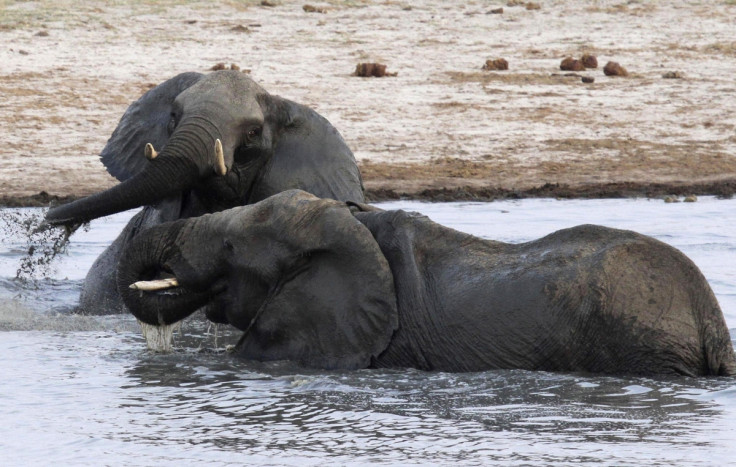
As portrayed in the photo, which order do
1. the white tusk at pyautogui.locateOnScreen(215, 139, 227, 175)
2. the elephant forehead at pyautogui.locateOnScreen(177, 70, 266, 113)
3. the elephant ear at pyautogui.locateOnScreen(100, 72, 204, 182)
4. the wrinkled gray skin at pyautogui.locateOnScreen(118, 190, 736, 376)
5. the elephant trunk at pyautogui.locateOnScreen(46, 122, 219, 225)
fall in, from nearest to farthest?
the wrinkled gray skin at pyautogui.locateOnScreen(118, 190, 736, 376), the elephant trunk at pyautogui.locateOnScreen(46, 122, 219, 225), the white tusk at pyautogui.locateOnScreen(215, 139, 227, 175), the elephant forehead at pyautogui.locateOnScreen(177, 70, 266, 113), the elephant ear at pyautogui.locateOnScreen(100, 72, 204, 182)

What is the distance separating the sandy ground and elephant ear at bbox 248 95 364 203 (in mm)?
4941

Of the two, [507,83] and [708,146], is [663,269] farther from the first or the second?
[507,83]

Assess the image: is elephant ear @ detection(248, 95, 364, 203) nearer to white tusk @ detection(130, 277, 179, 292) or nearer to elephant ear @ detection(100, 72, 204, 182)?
elephant ear @ detection(100, 72, 204, 182)

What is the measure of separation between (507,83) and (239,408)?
38.3ft

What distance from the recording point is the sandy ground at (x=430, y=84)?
47.0ft

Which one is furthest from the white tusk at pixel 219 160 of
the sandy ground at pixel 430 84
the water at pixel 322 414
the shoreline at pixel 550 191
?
the shoreline at pixel 550 191

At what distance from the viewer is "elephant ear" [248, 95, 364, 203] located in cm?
820

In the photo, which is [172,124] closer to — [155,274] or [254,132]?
[254,132]

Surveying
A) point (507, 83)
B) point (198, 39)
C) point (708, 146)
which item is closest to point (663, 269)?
point (708, 146)

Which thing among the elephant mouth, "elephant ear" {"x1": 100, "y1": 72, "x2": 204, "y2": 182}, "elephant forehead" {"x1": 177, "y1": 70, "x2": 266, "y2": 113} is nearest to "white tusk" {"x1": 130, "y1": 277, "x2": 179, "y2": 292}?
the elephant mouth

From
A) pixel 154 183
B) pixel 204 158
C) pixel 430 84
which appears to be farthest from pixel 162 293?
pixel 430 84

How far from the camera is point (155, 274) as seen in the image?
6637mm

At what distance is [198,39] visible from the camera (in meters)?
18.6

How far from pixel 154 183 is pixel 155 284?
1236 mm
